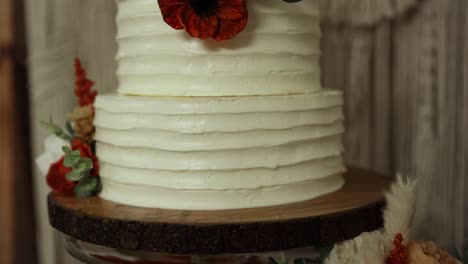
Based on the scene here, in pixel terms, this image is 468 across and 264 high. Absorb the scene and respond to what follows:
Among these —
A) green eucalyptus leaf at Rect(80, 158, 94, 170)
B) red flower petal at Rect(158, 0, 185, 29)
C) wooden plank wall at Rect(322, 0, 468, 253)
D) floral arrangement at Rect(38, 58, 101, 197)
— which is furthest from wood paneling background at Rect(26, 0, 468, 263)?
red flower petal at Rect(158, 0, 185, 29)

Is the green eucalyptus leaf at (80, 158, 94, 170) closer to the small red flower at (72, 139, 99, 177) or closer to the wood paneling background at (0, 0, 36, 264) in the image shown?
the small red flower at (72, 139, 99, 177)

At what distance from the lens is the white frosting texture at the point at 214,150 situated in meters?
0.81

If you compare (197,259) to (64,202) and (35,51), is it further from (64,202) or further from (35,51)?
(35,51)

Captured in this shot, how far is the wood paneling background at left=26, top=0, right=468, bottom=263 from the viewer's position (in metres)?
1.32

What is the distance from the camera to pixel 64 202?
0.87 m

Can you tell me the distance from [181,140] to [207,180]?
0.07m

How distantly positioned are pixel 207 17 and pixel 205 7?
0.06 ft

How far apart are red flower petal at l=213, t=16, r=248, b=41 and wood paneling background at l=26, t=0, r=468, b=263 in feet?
2.03

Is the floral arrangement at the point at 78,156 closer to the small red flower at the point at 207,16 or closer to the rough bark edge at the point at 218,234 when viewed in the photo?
the rough bark edge at the point at 218,234

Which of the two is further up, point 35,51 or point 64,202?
point 35,51

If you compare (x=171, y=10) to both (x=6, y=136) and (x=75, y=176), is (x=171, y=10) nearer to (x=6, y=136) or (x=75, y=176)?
(x=75, y=176)

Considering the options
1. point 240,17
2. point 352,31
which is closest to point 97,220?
point 240,17

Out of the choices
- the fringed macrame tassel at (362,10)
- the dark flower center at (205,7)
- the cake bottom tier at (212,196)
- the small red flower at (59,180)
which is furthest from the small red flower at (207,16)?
the fringed macrame tassel at (362,10)

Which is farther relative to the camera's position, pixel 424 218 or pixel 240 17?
pixel 424 218
